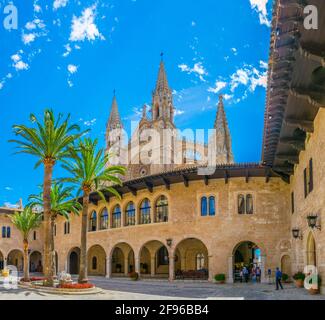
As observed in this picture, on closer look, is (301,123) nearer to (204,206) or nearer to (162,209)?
(204,206)

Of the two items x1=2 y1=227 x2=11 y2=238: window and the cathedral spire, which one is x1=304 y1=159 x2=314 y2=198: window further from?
the cathedral spire

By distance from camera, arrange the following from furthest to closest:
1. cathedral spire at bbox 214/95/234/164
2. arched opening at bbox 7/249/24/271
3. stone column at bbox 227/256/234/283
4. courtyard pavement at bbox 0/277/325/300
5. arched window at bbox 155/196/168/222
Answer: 1. cathedral spire at bbox 214/95/234/164
2. arched opening at bbox 7/249/24/271
3. arched window at bbox 155/196/168/222
4. stone column at bbox 227/256/234/283
5. courtyard pavement at bbox 0/277/325/300

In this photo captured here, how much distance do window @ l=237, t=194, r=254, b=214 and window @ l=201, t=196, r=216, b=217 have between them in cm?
194

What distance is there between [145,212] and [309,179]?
1986 centimetres

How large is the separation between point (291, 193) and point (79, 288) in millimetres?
15801

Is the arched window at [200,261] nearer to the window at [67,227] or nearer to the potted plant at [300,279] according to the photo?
the potted plant at [300,279]

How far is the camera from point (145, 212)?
131 ft

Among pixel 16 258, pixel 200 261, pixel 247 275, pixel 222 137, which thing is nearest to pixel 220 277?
pixel 247 275

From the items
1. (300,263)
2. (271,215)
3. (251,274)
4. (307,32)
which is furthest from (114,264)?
(307,32)

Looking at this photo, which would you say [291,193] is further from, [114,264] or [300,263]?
[114,264]

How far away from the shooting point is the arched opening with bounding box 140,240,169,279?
41.8 m

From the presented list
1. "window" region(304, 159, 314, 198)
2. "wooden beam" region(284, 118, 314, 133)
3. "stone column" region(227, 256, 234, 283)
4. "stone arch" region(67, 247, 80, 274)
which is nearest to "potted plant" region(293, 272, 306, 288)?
"window" region(304, 159, 314, 198)

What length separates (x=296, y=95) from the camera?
55.8 ft

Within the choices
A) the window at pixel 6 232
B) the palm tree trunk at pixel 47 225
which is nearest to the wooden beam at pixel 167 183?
the palm tree trunk at pixel 47 225
